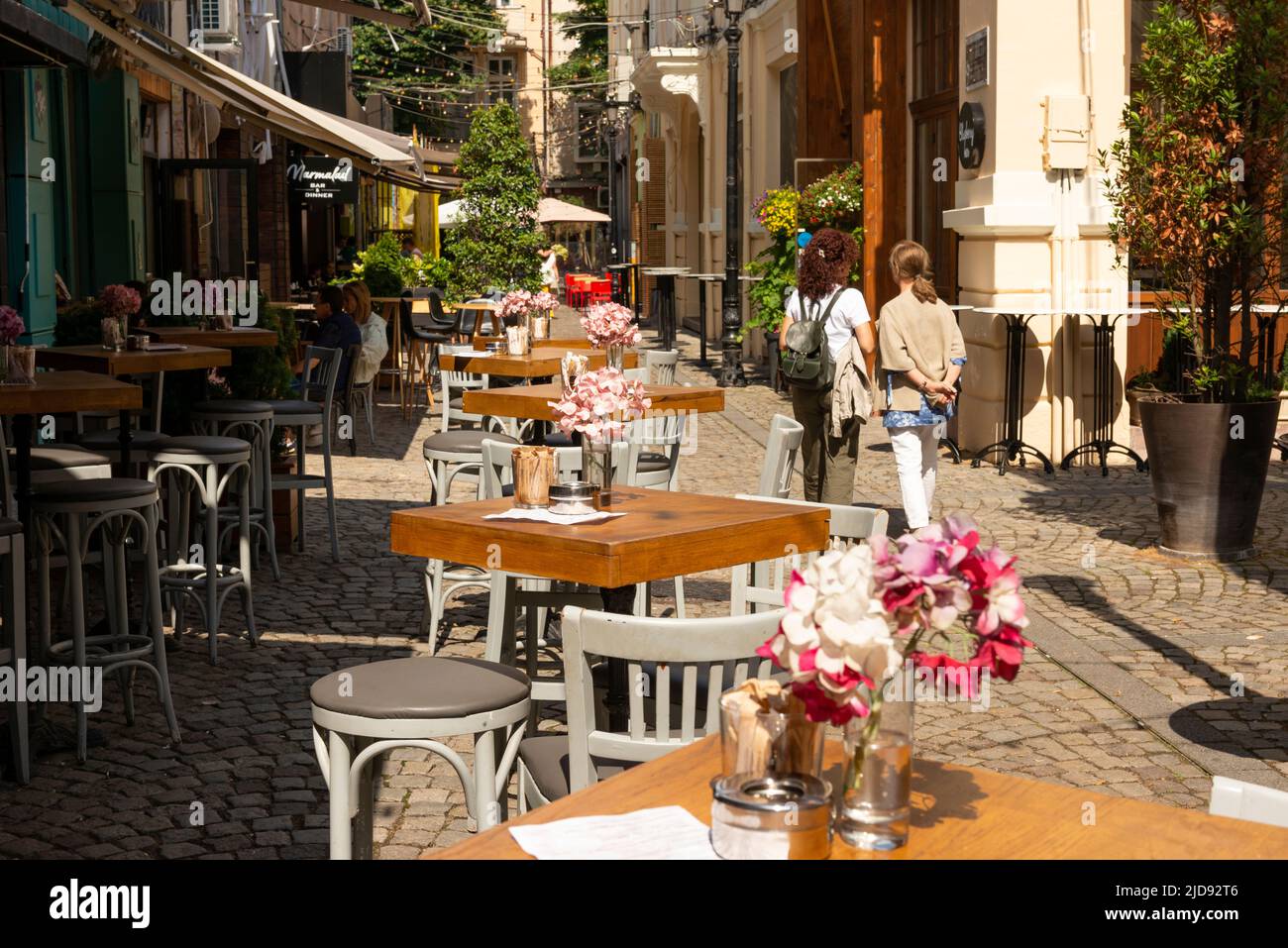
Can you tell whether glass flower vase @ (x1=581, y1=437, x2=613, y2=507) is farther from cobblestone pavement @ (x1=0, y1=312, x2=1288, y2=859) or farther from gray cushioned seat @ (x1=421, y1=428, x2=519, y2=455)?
gray cushioned seat @ (x1=421, y1=428, x2=519, y2=455)

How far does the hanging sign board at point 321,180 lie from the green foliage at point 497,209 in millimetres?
3702

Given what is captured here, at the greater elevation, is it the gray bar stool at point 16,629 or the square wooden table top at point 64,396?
the square wooden table top at point 64,396

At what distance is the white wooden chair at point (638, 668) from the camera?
325 centimetres

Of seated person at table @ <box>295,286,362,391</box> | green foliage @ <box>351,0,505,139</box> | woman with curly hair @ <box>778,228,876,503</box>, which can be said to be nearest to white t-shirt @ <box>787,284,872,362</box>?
woman with curly hair @ <box>778,228,876,503</box>

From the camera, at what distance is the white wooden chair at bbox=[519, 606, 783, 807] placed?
3.25m

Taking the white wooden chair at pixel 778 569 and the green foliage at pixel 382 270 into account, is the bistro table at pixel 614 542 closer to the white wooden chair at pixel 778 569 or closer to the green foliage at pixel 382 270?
the white wooden chair at pixel 778 569

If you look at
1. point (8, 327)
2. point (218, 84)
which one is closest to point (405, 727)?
point (8, 327)

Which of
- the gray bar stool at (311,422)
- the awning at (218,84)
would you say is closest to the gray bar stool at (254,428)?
the gray bar stool at (311,422)

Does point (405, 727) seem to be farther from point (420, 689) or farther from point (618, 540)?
point (618, 540)

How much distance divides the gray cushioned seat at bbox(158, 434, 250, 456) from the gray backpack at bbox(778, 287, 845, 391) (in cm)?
310

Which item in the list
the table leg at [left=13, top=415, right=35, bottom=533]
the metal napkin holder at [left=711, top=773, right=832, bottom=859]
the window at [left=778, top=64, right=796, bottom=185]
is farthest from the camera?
the window at [left=778, top=64, right=796, bottom=185]

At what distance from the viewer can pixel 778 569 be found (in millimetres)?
5121
